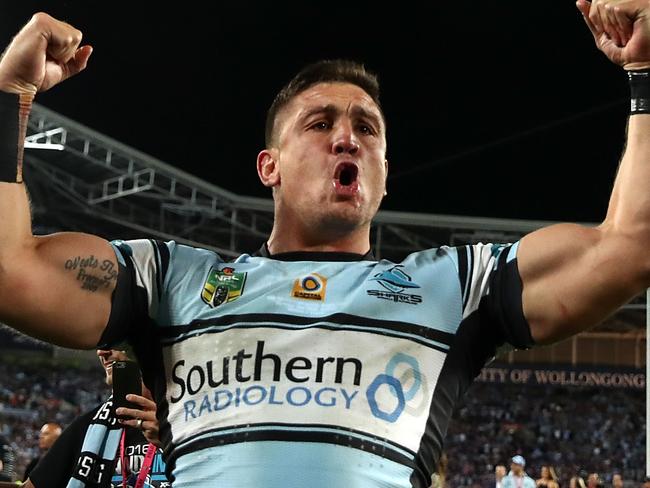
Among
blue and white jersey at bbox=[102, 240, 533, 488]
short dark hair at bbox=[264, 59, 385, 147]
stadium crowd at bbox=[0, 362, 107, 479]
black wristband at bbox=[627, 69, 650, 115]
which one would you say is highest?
stadium crowd at bbox=[0, 362, 107, 479]

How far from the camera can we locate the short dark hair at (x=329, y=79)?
259cm

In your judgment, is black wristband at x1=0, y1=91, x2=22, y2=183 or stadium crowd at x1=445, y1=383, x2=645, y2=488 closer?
black wristband at x1=0, y1=91, x2=22, y2=183

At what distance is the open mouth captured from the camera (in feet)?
7.94

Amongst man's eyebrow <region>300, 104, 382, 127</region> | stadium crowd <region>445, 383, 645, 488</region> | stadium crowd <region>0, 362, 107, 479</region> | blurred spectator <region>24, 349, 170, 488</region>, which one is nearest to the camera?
man's eyebrow <region>300, 104, 382, 127</region>

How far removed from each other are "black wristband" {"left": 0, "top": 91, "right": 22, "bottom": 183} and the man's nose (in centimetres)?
76

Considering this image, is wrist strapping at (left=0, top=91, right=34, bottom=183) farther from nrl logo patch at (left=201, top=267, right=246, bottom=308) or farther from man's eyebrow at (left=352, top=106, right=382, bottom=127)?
man's eyebrow at (left=352, top=106, right=382, bottom=127)

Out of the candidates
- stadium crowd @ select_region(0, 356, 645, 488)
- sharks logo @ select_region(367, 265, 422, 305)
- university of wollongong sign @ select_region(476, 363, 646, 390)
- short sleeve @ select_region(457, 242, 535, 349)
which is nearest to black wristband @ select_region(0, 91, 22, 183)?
sharks logo @ select_region(367, 265, 422, 305)

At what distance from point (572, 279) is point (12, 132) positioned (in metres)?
1.24

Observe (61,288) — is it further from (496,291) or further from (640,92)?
(640,92)

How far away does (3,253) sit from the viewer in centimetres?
206

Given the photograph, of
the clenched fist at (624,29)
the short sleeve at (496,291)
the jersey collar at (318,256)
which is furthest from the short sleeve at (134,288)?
the clenched fist at (624,29)

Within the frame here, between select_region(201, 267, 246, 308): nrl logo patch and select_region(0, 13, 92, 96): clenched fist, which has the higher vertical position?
select_region(0, 13, 92, 96): clenched fist

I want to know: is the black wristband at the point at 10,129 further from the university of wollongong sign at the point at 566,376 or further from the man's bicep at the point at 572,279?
the university of wollongong sign at the point at 566,376

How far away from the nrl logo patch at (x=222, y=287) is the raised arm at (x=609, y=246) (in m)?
0.65
